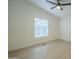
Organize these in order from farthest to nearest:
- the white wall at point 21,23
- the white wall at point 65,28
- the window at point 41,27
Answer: the white wall at point 65,28 < the window at point 41,27 < the white wall at point 21,23

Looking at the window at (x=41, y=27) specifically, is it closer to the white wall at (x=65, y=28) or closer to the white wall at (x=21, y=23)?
the white wall at (x=21, y=23)

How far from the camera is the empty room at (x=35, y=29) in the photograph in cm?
397

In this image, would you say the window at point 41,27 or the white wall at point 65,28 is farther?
the white wall at point 65,28

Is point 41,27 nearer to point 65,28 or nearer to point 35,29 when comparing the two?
point 35,29

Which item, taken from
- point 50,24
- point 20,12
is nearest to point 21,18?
point 20,12

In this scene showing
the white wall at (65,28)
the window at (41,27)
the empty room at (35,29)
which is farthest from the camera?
the white wall at (65,28)

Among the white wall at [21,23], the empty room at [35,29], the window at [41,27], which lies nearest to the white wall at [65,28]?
the empty room at [35,29]

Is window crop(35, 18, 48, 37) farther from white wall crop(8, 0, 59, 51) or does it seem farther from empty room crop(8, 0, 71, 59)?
white wall crop(8, 0, 59, 51)

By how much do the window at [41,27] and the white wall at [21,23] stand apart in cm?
35

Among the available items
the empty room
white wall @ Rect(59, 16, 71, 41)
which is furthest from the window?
white wall @ Rect(59, 16, 71, 41)

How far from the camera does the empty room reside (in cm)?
397

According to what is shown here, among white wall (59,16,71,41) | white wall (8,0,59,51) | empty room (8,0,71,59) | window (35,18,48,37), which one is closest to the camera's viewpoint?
empty room (8,0,71,59)

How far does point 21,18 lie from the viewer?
4.94m

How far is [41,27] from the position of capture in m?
6.58
